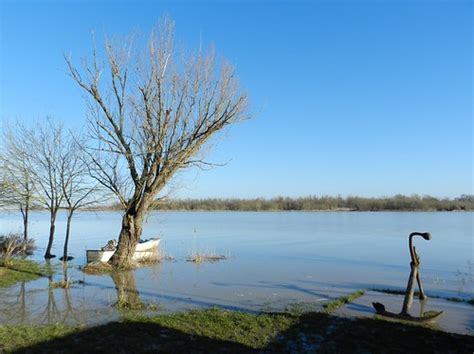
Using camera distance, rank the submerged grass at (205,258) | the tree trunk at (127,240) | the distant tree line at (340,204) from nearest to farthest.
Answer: the tree trunk at (127,240)
the submerged grass at (205,258)
the distant tree line at (340,204)

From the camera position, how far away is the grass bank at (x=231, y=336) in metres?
7.06

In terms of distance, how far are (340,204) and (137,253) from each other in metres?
82.8

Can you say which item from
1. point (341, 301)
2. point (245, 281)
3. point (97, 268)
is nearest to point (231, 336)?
point (341, 301)

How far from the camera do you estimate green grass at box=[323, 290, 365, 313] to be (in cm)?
1030

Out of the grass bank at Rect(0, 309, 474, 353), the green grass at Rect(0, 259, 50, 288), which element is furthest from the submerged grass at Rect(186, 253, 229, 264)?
the grass bank at Rect(0, 309, 474, 353)

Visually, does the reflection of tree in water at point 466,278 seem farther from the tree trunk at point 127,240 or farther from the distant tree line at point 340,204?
the distant tree line at point 340,204

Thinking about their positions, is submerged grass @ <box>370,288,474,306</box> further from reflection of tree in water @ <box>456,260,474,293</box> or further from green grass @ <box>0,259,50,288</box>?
green grass @ <box>0,259,50,288</box>

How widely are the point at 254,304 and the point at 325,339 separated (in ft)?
10.9

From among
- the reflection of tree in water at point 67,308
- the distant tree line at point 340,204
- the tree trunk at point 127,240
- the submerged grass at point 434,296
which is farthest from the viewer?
the distant tree line at point 340,204

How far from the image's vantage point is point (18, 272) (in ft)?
47.9

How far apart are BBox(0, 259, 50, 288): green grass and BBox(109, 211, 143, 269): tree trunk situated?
254cm

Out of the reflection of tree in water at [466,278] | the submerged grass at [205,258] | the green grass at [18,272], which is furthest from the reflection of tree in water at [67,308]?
the reflection of tree in water at [466,278]

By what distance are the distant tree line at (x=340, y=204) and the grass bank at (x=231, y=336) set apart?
7098 centimetres

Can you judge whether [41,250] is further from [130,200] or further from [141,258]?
[130,200]
